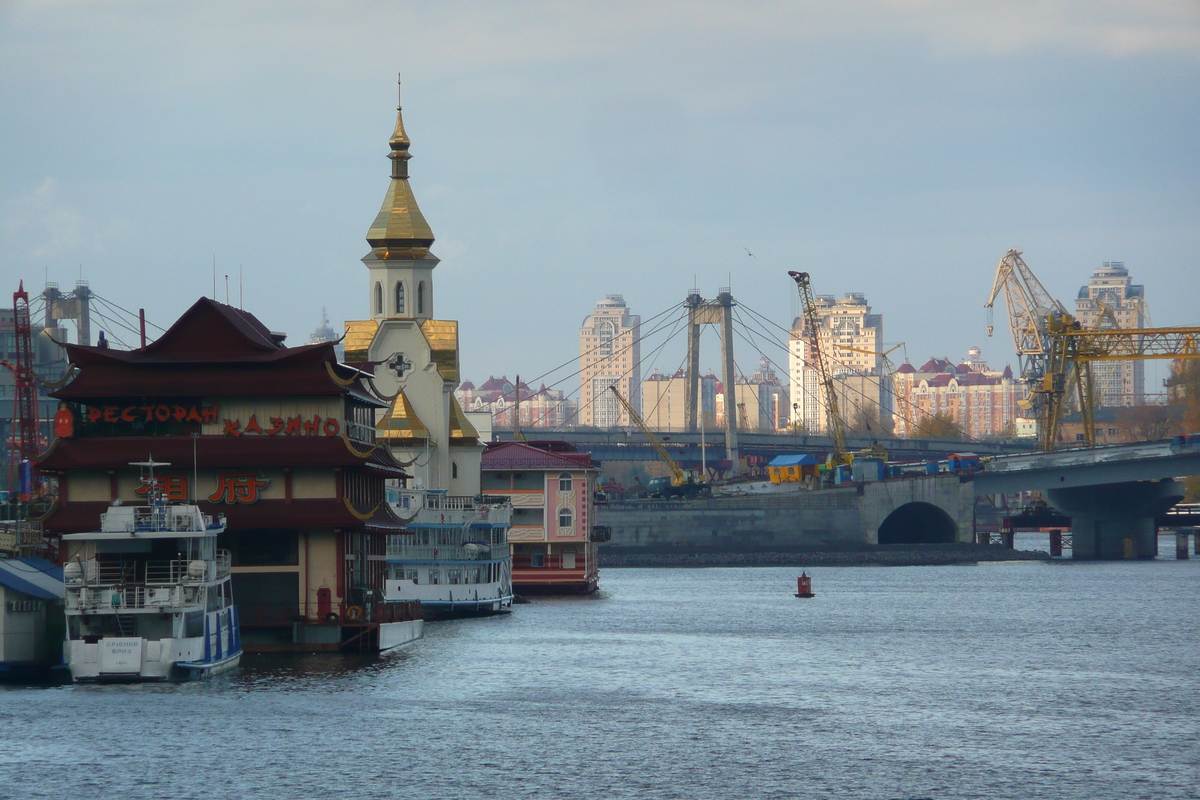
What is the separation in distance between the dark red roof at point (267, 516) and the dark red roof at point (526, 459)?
1999 inches

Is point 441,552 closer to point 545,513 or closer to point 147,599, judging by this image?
point 545,513

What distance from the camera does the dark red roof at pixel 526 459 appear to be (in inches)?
5030

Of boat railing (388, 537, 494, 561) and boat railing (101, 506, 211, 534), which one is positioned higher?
boat railing (101, 506, 211, 534)

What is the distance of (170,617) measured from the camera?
65375 mm

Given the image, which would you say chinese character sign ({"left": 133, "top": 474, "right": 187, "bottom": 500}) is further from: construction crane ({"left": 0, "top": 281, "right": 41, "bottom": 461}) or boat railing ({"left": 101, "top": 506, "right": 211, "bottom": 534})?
construction crane ({"left": 0, "top": 281, "right": 41, "bottom": 461})

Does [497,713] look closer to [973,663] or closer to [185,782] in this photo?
[185,782]

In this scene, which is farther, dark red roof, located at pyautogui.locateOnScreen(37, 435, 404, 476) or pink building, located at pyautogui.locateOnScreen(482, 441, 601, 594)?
pink building, located at pyautogui.locateOnScreen(482, 441, 601, 594)

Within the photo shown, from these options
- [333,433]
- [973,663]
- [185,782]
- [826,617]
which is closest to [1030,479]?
[826,617]

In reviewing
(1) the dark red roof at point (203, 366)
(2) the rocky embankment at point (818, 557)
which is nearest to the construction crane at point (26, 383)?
(1) the dark red roof at point (203, 366)

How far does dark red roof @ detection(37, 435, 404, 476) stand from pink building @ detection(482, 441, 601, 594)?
163ft

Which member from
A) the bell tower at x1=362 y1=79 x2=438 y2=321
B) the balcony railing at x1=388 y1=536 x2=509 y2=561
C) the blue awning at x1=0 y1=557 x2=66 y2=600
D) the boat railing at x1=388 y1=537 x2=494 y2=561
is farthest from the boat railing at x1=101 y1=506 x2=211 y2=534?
the bell tower at x1=362 y1=79 x2=438 y2=321

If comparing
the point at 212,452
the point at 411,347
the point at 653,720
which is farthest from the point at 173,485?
the point at 411,347

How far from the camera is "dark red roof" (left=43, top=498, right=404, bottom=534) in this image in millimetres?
75750

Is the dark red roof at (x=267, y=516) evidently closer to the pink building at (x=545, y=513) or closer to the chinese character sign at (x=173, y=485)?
the chinese character sign at (x=173, y=485)
